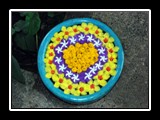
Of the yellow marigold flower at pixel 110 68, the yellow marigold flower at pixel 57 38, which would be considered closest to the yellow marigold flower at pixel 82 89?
the yellow marigold flower at pixel 110 68

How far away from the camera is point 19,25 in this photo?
2156mm

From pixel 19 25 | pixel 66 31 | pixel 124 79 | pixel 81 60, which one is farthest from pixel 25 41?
pixel 124 79

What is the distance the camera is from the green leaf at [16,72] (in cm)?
202

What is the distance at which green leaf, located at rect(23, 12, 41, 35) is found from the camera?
209 centimetres

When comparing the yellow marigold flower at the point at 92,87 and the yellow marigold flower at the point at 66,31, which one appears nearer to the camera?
the yellow marigold flower at the point at 92,87

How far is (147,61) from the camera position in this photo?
2.14 metres

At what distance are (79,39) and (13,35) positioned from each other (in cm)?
37

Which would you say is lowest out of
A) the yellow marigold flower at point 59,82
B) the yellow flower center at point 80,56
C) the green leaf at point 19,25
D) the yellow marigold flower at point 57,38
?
the yellow marigold flower at point 59,82

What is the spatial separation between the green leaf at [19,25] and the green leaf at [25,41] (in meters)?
0.03

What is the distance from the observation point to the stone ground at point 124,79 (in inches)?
81.4

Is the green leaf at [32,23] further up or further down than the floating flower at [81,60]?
further up

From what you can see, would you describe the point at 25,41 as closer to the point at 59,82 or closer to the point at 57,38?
the point at 57,38

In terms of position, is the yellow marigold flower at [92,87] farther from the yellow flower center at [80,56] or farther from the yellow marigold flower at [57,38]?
the yellow marigold flower at [57,38]

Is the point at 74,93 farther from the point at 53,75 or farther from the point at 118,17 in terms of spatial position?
the point at 118,17
